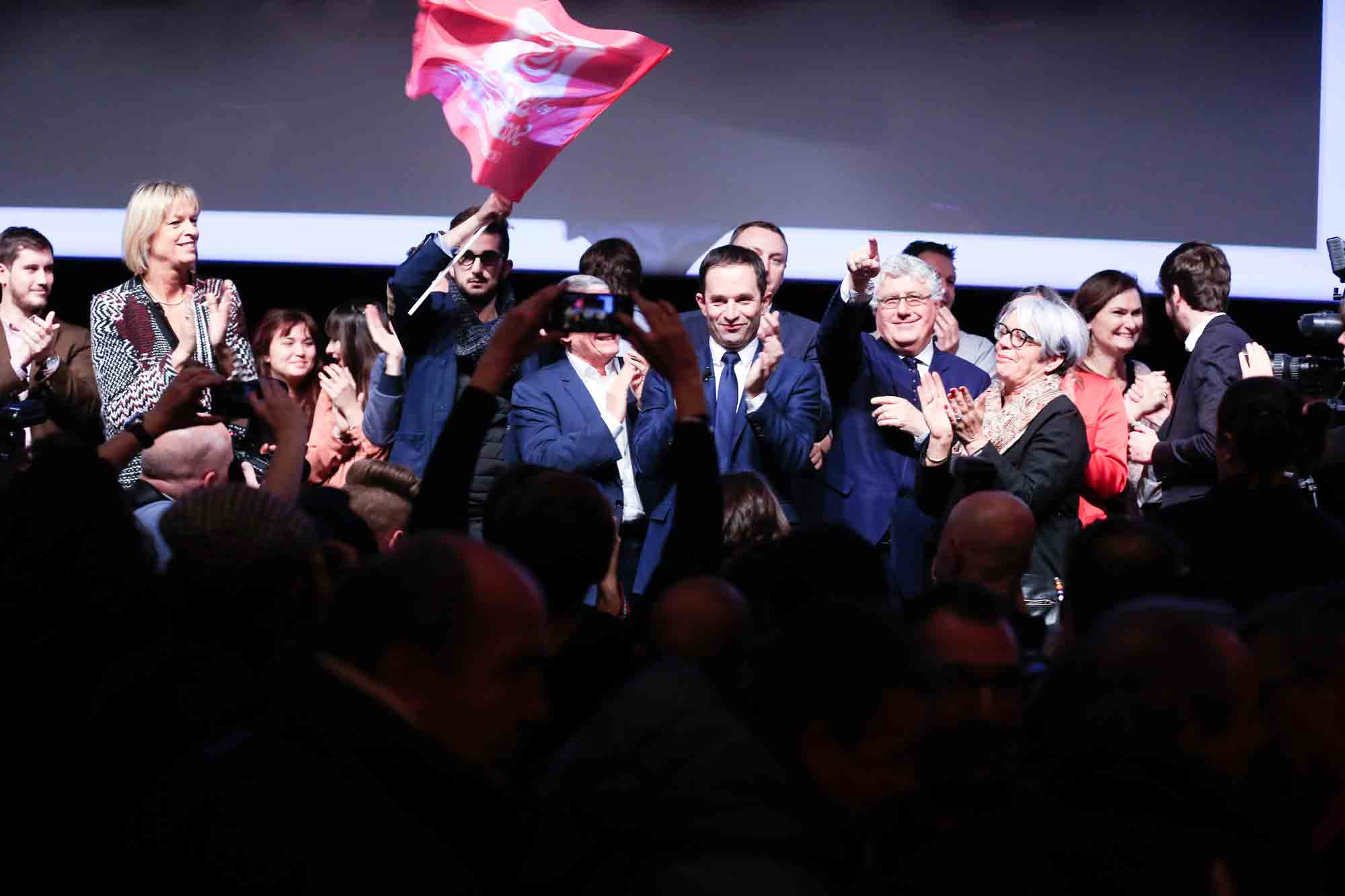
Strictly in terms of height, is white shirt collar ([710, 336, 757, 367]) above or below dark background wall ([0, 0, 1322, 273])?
below

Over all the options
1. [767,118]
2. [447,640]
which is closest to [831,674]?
[447,640]

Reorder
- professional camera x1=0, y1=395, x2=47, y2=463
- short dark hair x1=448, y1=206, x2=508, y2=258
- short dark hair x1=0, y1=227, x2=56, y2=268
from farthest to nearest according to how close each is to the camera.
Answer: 1. short dark hair x1=0, y1=227, x2=56, y2=268
2. short dark hair x1=448, y1=206, x2=508, y2=258
3. professional camera x1=0, y1=395, x2=47, y2=463

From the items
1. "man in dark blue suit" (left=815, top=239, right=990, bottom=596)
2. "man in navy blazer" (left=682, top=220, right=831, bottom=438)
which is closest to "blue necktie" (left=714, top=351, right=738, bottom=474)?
"man in navy blazer" (left=682, top=220, right=831, bottom=438)

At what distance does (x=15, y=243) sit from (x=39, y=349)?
0.49m

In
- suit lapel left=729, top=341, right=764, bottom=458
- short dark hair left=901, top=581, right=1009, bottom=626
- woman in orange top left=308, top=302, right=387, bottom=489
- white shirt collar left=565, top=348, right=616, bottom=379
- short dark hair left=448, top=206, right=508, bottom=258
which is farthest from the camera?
woman in orange top left=308, top=302, right=387, bottom=489

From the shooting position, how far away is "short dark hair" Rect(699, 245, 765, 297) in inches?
172

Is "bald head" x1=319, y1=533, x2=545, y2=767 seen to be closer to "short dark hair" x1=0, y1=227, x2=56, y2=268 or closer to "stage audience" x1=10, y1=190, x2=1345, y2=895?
"stage audience" x1=10, y1=190, x2=1345, y2=895

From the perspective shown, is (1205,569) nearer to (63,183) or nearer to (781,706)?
(781,706)

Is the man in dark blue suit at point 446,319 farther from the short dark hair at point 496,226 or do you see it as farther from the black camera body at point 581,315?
the black camera body at point 581,315

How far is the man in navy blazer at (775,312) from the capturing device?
4.61 m

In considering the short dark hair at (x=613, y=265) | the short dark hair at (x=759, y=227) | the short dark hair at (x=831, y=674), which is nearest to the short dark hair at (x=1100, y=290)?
the short dark hair at (x=759, y=227)

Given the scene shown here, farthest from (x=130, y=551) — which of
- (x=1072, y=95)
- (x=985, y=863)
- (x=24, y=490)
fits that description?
(x=1072, y=95)

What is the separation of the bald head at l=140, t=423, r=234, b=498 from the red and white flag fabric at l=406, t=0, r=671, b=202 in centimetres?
186

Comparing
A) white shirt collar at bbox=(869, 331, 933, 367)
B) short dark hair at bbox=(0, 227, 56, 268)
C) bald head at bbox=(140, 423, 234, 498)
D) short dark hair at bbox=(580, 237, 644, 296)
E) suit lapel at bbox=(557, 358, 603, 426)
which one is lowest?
bald head at bbox=(140, 423, 234, 498)
